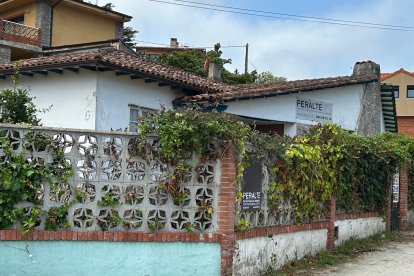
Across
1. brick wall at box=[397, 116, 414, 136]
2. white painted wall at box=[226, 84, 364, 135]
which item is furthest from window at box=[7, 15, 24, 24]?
brick wall at box=[397, 116, 414, 136]

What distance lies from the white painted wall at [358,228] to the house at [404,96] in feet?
118

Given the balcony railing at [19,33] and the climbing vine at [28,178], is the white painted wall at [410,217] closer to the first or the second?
the climbing vine at [28,178]

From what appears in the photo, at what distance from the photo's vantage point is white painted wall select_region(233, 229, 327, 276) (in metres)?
7.48

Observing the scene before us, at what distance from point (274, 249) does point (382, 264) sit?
2.64 metres

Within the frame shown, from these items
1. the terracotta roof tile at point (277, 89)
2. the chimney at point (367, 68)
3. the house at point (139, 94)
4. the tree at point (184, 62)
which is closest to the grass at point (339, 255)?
the house at point (139, 94)

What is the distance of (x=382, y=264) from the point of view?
959cm

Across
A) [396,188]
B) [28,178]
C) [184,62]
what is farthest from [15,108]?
[184,62]

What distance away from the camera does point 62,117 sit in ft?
42.7

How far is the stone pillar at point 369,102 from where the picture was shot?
19250mm

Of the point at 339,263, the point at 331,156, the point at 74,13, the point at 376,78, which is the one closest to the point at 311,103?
the point at 376,78

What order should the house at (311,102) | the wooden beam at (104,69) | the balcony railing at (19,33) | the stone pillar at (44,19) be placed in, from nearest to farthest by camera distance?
1. the wooden beam at (104,69)
2. the house at (311,102)
3. the balcony railing at (19,33)
4. the stone pillar at (44,19)

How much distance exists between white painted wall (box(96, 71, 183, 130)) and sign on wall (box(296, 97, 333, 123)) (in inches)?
193

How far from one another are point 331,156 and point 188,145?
161 inches

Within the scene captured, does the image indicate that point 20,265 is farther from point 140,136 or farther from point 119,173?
point 140,136
